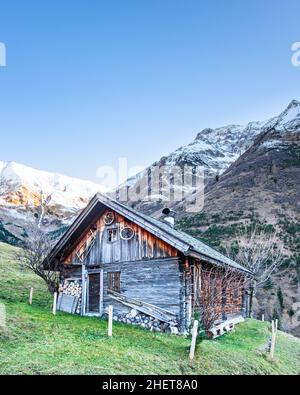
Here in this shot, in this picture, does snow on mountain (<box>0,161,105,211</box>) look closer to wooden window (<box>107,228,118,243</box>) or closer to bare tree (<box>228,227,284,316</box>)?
bare tree (<box>228,227,284,316</box>)

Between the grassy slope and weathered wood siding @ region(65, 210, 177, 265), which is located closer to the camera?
the grassy slope

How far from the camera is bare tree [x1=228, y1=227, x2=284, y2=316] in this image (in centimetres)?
4206

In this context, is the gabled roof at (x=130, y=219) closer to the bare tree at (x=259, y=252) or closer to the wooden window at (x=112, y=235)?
the wooden window at (x=112, y=235)

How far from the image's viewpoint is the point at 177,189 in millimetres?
113000

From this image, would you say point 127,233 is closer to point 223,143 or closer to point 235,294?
point 235,294

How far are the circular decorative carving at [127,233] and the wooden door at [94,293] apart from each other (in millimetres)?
2595

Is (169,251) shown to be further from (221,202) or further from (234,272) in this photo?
(221,202)

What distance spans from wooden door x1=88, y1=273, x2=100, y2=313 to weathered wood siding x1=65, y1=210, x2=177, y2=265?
0.79m

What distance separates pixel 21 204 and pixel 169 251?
72390 mm

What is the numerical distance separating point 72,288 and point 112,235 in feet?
12.3

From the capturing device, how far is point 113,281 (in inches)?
802

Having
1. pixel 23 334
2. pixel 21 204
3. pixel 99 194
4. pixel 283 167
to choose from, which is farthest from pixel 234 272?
pixel 21 204

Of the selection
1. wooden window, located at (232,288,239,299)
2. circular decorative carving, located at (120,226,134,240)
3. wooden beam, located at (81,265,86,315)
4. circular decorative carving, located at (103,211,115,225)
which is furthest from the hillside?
circular decorative carving, located at (103,211,115,225)

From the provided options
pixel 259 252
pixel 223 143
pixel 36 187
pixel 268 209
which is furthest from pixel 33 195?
pixel 223 143
